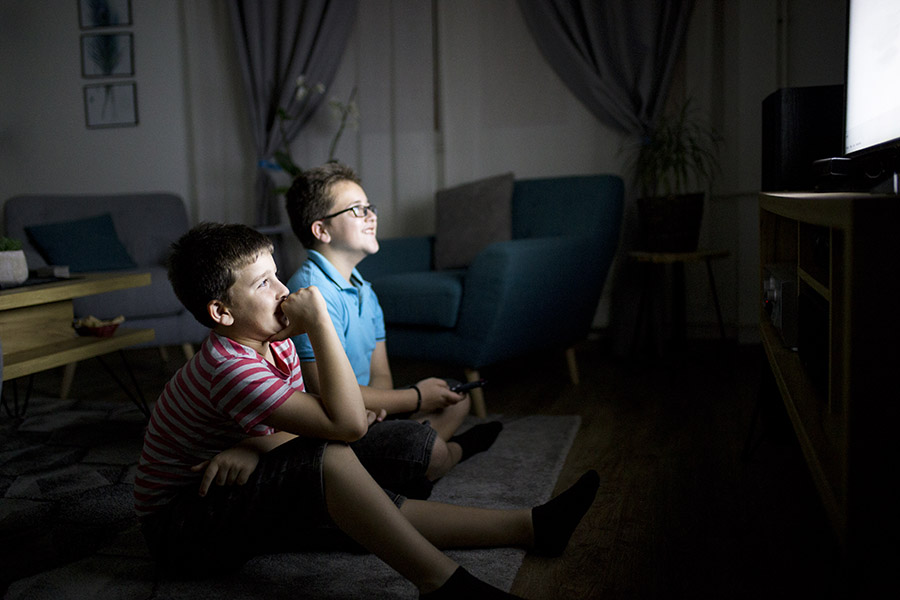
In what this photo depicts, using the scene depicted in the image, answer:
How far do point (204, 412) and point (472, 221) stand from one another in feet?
6.98

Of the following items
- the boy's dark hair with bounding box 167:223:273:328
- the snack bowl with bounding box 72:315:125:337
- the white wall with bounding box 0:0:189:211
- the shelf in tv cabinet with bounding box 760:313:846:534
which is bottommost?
the snack bowl with bounding box 72:315:125:337

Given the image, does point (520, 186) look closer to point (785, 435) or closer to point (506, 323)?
point (506, 323)

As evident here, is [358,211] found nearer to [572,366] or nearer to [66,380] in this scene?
[572,366]

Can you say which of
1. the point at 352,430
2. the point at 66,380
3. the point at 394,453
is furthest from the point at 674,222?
the point at 66,380

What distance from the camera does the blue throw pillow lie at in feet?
10.9

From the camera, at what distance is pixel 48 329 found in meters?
2.27

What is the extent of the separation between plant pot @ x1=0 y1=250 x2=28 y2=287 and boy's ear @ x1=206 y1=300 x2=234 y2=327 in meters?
1.37

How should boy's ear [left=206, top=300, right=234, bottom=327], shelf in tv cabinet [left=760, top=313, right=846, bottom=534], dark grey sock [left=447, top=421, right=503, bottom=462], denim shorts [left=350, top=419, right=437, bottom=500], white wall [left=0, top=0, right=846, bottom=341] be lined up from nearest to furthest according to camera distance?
shelf in tv cabinet [left=760, top=313, right=846, bottom=534], boy's ear [left=206, top=300, right=234, bottom=327], denim shorts [left=350, top=419, right=437, bottom=500], dark grey sock [left=447, top=421, right=503, bottom=462], white wall [left=0, top=0, right=846, bottom=341]

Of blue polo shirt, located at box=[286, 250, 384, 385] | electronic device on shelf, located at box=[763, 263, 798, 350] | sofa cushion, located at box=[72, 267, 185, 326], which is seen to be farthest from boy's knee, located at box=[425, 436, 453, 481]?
sofa cushion, located at box=[72, 267, 185, 326]

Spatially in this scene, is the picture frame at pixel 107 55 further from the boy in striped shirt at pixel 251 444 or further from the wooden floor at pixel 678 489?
the boy in striped shirt at pixel 251 444

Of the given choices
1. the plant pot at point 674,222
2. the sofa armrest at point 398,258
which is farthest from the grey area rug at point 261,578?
the plant pot at point 674,222

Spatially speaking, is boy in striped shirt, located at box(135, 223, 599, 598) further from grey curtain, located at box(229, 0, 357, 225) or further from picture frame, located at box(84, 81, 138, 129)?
picture frame, located at box(84, 81, 138, 129)

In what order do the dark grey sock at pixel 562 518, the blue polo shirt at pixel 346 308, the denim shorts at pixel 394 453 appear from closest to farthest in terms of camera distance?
1. the dark grey sock at pixel 562 518
2. the denim shorts at pixel 394 453
3. the blue polo shirt at pixel 346 308

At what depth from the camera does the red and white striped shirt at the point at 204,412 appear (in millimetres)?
1104
